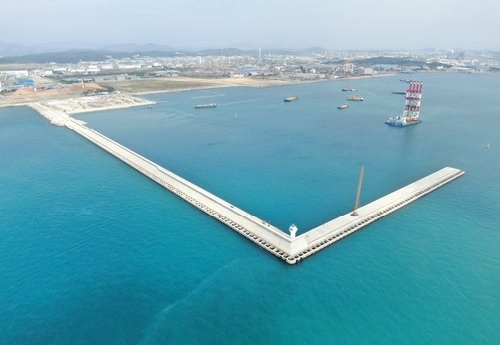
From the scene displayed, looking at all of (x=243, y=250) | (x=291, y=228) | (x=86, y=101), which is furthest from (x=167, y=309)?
(x=86, y=101)

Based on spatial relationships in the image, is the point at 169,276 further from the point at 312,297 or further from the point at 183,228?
the point at 312,297

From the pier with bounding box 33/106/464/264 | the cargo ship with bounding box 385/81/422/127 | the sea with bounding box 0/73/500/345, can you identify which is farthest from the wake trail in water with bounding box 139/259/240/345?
the cargo ship with bounding box 385/81/422/127

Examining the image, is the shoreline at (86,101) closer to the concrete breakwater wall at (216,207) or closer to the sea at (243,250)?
the sea at (243,250)

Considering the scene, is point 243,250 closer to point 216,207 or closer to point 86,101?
point 216,207

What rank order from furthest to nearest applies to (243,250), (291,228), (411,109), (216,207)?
(411,109) < (216,207) < (243,250) < (291,228)

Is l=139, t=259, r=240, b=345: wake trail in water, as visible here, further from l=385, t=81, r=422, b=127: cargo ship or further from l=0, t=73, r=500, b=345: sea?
l=385, t=81, r=422, b=127: cargo ship

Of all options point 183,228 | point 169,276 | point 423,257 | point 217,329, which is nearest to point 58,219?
point 183,228
